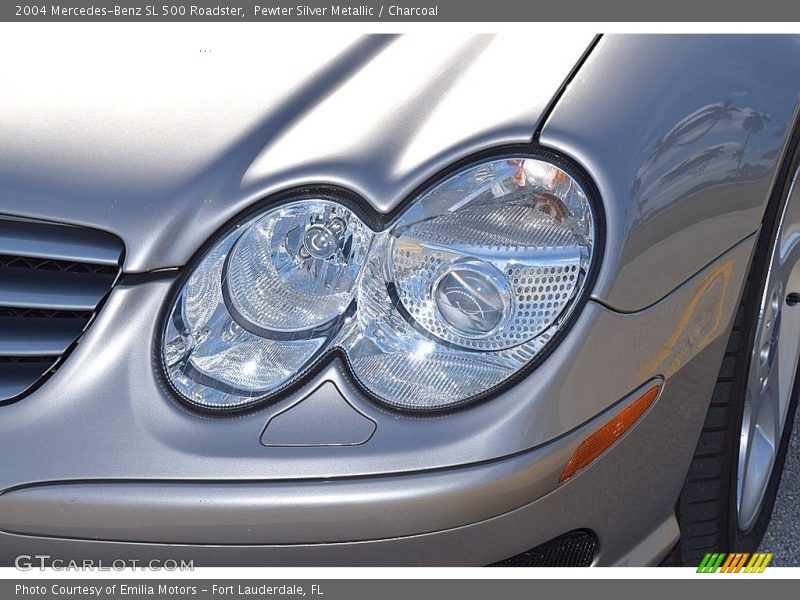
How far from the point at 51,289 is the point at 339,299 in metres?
0.46

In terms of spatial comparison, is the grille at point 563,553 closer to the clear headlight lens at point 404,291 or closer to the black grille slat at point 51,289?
the clear headlight lens at point 404,291

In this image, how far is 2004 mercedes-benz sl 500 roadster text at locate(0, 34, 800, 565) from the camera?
55.9 inches

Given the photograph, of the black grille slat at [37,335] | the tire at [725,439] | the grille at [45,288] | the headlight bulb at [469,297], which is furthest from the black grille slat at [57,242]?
the tire at [725,439]

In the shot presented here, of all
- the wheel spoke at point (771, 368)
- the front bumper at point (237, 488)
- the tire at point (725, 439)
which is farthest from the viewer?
the wheel spoke at point (771, 368)

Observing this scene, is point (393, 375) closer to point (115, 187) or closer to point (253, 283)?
point (253, 283)

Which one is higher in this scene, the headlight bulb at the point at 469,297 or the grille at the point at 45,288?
the grille at the point at 45,288

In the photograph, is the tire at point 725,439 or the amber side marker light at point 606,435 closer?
the amber side marker light at point 606,435

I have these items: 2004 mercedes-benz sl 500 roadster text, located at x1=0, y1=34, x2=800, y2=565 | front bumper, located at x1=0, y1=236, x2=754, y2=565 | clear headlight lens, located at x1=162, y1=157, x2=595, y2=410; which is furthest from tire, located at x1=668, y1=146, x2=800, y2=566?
clear headlight lens, located at x1=162, y1=157, x2=595, y2=410

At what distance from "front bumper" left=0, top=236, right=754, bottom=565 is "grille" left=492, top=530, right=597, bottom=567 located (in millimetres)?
89

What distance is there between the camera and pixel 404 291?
1.50 metres

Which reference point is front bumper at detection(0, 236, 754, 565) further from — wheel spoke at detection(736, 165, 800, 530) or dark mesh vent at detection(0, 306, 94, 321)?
wheel spoke at detection(736, 165, 800, 530)

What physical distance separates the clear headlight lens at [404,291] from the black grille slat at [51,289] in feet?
0.42

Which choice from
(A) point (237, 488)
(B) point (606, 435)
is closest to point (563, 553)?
(B) point (606, 435)

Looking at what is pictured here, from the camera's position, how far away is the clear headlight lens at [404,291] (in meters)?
1.47
